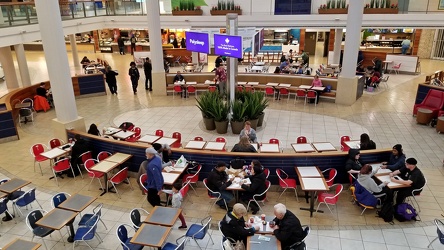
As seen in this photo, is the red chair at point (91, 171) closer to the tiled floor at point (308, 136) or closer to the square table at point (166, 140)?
the tiled floor at point (308, 136)

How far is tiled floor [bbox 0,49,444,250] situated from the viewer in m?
6.62

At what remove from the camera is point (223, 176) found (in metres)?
7.30

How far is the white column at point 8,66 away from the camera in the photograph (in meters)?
16.5

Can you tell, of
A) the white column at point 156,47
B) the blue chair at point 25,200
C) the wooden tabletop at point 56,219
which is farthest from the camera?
the white column at point 156,47

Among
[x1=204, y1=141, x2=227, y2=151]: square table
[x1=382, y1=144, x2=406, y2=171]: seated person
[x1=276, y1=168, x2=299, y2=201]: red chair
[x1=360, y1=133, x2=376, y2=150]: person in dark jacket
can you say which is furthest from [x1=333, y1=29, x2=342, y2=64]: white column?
[x1=276, y1=168, x2=299, y2=201]: red chair

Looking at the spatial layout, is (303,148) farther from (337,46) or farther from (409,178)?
(337,46)

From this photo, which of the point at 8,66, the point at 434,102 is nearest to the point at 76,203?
the point at 434,102

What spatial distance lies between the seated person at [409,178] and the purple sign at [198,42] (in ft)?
24.8

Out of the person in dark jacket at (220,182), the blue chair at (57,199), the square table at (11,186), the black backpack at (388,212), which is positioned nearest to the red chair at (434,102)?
the black backpack at (388,212)

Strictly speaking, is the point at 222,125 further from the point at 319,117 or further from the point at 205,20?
the point at 205,20

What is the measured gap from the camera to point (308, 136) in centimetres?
1109

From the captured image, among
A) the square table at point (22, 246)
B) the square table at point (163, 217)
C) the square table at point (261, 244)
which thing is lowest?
the square table at point (261, 244)

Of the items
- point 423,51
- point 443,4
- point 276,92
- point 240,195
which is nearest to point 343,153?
point 240,195

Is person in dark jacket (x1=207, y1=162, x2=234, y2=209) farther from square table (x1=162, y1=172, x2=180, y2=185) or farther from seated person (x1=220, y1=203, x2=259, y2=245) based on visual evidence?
seated person (x1=220, y1=203, x2=259, y2=245)
